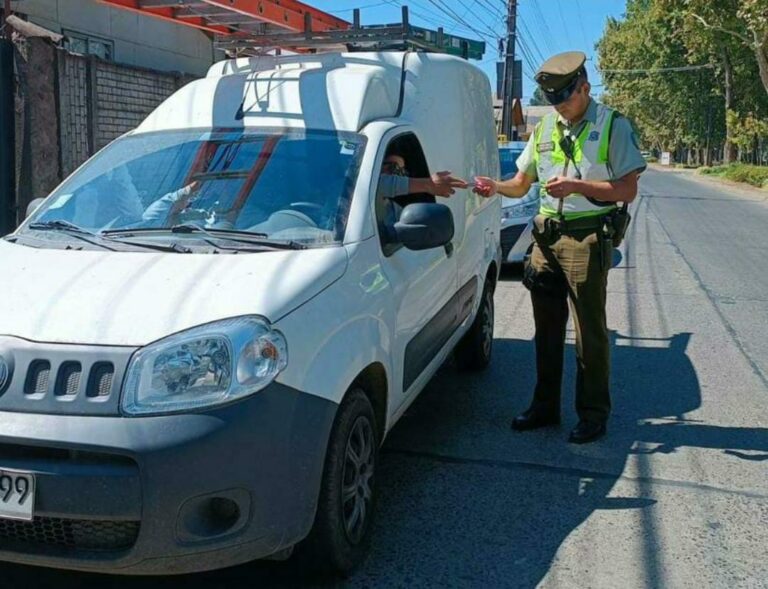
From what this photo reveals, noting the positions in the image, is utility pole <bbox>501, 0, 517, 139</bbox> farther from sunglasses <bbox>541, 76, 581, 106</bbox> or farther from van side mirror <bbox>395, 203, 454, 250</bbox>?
van side mirror <bbox>395, 203, 454, 250</bbox>

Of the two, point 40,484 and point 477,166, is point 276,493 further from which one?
point 477,166

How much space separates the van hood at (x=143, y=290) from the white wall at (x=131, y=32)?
6947 mm

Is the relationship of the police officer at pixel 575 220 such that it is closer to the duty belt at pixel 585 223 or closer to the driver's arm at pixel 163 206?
the duty belt at pixel 585 223

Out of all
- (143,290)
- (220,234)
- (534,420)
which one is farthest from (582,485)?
(143,290)

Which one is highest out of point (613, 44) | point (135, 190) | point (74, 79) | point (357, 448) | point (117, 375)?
point (613, 44)

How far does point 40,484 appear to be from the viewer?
251cm

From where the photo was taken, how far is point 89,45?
10.4 m

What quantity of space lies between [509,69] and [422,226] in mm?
23690

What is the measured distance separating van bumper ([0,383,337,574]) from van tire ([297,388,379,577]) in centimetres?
24

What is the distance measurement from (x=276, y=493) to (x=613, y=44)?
77.6 metres

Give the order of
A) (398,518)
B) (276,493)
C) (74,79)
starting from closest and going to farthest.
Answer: (276,493), (398,518), (74,79)

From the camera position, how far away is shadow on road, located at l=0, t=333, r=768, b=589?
3.25 m

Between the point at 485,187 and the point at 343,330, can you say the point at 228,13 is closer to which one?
the point at 485,187

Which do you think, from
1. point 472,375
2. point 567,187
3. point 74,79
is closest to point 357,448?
point 567,187
